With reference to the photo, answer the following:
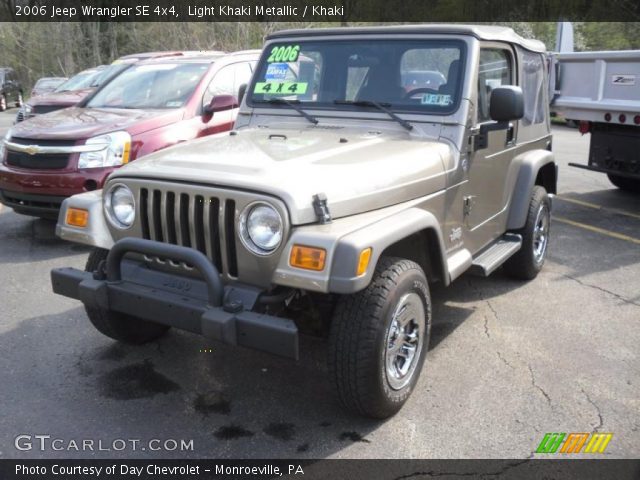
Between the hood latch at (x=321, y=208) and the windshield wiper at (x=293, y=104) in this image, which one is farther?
the windshield wiper at (x=293, y=104)

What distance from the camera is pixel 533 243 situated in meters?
5.37

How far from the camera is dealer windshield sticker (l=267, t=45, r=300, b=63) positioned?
4.60 m

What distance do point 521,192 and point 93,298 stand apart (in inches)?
134

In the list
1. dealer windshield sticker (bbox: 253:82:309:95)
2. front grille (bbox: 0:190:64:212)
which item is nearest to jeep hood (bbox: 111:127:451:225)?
dealer windshield sticker (bbox: 253:82:309:95)

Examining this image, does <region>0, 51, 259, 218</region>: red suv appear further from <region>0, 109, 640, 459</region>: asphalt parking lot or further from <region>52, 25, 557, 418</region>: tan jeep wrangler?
<region>52, 25, 557, 418</region>: tan jeep wrangler

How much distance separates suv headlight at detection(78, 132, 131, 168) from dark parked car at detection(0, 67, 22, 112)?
76.8 ft

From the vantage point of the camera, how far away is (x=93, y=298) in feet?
11.0

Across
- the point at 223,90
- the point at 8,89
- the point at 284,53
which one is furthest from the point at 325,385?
the point at 8,89

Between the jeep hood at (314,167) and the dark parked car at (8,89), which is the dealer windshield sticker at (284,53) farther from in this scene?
the dark parked car at (8,89)

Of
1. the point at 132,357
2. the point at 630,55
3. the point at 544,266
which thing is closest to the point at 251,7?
the point at 630,55

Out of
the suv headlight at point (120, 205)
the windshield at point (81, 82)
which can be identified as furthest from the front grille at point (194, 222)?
the windshield at point (81, 82)

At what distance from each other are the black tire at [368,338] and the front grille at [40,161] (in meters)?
4.23

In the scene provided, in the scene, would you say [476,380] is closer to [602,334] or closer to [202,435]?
[602,334]

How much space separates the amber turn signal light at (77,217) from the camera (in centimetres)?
362
